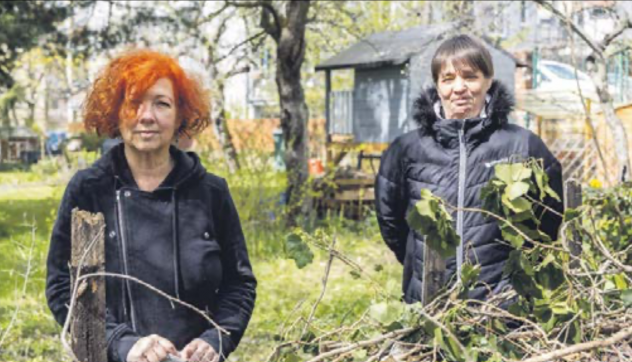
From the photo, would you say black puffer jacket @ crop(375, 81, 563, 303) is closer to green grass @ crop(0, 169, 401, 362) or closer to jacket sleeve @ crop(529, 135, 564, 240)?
jacket sleeve @ crop(529, 135, 564, 240)

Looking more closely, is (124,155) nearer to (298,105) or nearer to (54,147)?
(298,105)

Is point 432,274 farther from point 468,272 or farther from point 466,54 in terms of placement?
point 466,54

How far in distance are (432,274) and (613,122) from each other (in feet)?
21.8

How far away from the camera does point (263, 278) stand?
30.3 feet

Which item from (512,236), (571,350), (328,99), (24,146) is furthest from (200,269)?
(24,146)

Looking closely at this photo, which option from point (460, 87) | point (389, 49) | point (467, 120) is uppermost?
point (389, 49)

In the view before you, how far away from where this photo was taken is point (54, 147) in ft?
127

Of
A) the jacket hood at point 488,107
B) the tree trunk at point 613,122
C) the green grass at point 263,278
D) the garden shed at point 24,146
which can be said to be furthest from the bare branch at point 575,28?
→ the garden shed at point 24,146

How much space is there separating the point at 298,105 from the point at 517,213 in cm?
1058

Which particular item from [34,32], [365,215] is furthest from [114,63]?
[34,32]

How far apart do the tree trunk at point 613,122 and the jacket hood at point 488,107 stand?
4.97 metres

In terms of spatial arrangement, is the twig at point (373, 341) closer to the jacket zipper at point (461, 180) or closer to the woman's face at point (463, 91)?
the jacket zipper at point (461, 180)

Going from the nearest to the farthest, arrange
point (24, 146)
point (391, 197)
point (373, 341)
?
point (373, 341) < point (391, 197) < point (24, 146)

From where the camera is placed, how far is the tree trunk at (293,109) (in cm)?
1188
